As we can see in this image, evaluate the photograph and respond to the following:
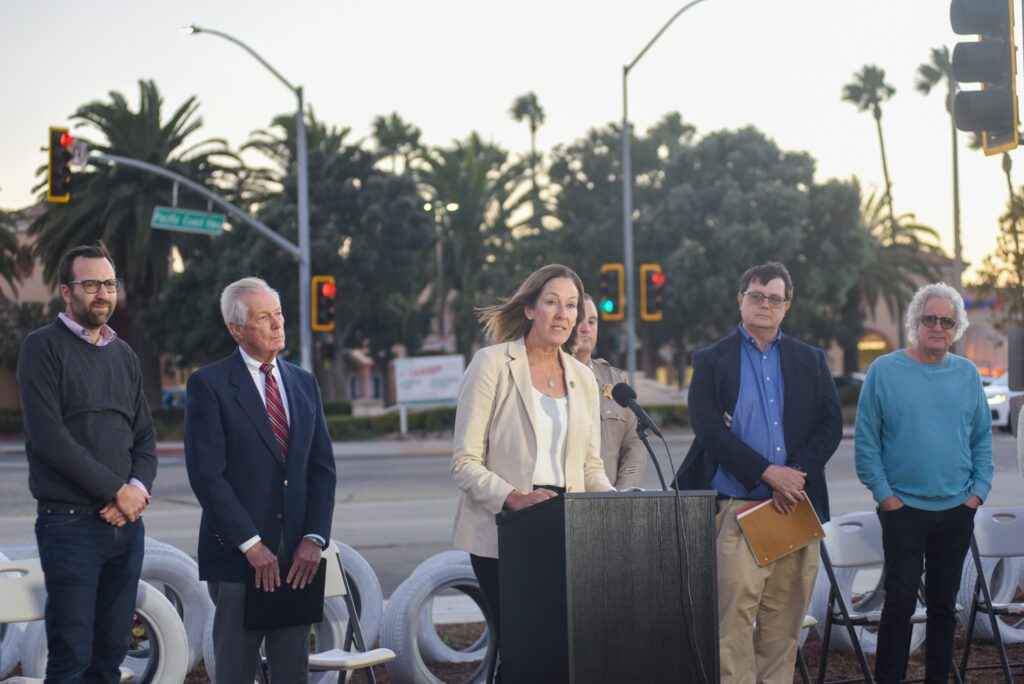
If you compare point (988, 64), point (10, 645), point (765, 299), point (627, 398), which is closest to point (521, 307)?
point (627, 398)

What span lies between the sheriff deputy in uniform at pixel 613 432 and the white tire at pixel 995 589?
7.78 feet

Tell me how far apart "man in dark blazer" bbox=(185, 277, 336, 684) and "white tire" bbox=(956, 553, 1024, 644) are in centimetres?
425

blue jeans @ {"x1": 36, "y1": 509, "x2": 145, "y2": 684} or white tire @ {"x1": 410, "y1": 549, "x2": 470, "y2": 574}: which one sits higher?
blue jeans @ {"x1": 36, "y1": 509, "x2": 145, "y2": 684}

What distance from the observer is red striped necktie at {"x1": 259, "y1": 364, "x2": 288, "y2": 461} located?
4820mm

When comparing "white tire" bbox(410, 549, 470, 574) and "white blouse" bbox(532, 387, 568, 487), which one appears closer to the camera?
"white blouse" bbox(532, 387, 568, 487)

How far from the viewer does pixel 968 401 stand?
6.05 metres

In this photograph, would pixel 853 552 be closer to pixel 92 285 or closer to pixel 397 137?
pixel 92 285

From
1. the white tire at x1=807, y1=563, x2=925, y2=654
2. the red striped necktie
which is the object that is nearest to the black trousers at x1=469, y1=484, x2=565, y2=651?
the red striped necktie

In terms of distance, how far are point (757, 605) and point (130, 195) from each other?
37.6 metres

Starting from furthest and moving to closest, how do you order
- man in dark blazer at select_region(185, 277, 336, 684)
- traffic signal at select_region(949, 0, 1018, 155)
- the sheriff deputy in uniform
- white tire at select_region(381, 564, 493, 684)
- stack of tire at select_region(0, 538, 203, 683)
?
traffic signal at select_region(949, 0, 1018, 155) → white tire at select_region(381, 564, 493, 684) → the sheriff deputy in uniform → stack of tire at select_region(0, 538, 203, 683) → man in dark blazer at select_region(185, 277, 336, 684)

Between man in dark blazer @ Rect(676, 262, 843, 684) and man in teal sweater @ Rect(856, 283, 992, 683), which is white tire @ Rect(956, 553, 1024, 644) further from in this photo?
man in dark blazer @ Rect(676, 262, 843, 684)

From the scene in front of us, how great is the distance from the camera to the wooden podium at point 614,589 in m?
3.97

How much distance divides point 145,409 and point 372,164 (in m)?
40.3

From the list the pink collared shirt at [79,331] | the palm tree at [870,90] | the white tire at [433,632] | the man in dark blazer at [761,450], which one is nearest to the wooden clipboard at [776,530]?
the man in dark blazer at [761,450]
